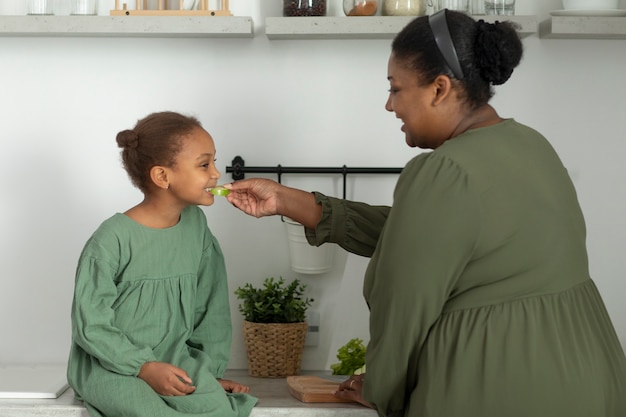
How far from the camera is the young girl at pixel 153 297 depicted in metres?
1.92

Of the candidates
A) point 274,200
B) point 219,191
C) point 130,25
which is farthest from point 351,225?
point 130,25

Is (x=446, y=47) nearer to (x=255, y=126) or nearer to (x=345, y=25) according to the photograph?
(x=345, y=25)

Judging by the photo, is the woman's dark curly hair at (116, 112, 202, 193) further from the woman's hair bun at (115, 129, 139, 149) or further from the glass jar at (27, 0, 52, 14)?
the glass jar at (27, 0, 52, 14)

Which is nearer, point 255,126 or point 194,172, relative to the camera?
point 194,172

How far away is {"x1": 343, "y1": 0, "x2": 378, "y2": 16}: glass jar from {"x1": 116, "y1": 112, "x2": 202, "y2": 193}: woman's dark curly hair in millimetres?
559

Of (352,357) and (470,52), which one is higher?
(470,52)

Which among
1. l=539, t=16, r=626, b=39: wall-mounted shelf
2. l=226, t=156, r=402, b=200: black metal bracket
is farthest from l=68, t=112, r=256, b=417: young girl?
l=539, t=16, r=626, b=39: wall-mounted shelf

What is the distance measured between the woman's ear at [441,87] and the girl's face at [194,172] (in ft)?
2.10

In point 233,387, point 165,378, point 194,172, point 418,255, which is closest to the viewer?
point 418,255

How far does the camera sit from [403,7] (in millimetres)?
2309

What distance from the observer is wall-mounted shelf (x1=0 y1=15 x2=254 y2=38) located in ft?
7.48

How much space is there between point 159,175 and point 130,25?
0.50 meters

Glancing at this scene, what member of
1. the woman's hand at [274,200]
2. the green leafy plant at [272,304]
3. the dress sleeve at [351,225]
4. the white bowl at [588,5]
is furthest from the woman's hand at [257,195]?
the white bowl at [588,5]

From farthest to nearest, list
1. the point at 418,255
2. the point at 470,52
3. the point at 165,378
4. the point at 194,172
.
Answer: the point at 194,172
the point at 165,378
the point at 470,52
the point at 418,255
